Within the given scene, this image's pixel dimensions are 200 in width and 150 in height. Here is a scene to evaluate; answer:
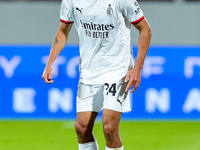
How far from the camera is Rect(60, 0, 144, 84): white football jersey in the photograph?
4.46 meters

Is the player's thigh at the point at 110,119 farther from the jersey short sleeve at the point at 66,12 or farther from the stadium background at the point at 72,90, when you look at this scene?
the stadium background at the point at 72,90

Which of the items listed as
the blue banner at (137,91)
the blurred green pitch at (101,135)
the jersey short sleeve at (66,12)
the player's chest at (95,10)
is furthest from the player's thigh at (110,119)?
the blue banner at (137,91)

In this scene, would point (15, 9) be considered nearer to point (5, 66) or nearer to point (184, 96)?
point (5, 66)

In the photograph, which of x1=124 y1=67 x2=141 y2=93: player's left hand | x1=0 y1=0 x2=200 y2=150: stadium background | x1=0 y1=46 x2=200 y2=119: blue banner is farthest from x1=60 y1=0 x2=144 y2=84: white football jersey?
x1=0 y1=46 x2=200 y2=119: blue banner

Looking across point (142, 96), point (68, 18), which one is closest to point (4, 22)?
point (142, 96)

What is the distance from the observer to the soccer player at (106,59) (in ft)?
14.5

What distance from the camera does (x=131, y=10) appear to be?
4391 mm

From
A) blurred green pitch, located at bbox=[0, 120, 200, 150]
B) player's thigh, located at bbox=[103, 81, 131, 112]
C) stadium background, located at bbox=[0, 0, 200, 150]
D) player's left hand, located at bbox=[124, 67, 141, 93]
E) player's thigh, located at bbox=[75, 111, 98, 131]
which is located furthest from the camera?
stadium background, located at bbox=[0, 0, 200, 150]

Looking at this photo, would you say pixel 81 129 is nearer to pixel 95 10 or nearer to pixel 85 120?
pixel 85 120

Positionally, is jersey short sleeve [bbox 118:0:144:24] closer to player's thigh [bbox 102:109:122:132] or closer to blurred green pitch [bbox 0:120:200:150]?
player's thigh [bbox 102:109:122:132]

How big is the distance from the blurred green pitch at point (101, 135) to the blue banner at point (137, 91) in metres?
0.18

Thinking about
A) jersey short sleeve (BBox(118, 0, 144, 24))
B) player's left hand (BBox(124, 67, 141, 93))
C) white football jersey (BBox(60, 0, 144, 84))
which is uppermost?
jersey short sleeve (BBox(118, 0, 144, 24))

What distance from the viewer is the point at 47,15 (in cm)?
1034

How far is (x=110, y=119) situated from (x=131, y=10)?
2.82 ft
